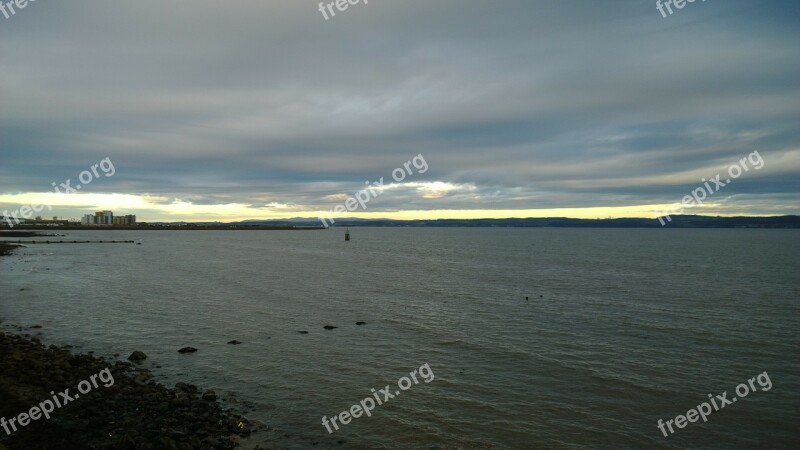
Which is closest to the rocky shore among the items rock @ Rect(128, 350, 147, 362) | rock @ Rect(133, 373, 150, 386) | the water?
rock @ Rect(133, 373, 150, 386)

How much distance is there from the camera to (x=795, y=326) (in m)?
35.4

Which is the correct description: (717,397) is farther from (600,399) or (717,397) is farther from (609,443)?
(609,443)

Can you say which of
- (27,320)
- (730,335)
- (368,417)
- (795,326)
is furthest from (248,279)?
(795,326)

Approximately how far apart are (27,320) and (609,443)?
3916cm
